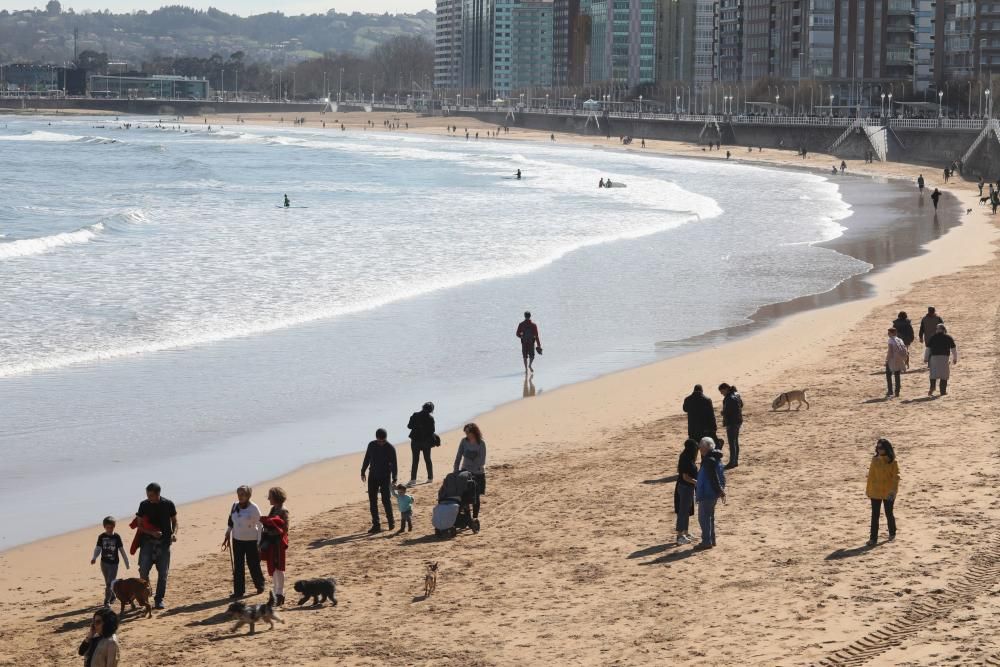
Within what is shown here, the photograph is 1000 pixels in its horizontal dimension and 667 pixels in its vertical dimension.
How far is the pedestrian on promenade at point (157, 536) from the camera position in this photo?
10508 mm

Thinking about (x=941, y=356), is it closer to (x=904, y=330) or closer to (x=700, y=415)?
(x=904, y=330)

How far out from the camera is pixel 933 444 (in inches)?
551

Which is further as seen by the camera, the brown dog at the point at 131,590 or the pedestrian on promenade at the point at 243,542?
the pedestrian on promenade at the point at 243,542

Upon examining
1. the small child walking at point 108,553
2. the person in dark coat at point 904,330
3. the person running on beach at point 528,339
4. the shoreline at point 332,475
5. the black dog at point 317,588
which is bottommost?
the shoreline at point 332,475

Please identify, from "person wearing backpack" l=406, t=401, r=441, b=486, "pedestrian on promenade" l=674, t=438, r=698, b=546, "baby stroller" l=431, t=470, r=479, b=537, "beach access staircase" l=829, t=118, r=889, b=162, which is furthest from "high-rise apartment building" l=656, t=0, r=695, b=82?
"pedestrian on promenade" l=674, t=438, r=698, b=546

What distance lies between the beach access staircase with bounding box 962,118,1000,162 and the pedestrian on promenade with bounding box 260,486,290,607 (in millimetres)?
67811

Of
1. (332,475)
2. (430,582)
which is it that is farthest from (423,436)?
(430,582)

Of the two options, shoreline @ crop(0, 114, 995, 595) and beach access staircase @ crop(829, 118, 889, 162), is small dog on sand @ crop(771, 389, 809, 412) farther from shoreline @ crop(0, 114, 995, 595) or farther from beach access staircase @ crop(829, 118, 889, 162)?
beach access staircase @ crop(829, 118, 889, 162)

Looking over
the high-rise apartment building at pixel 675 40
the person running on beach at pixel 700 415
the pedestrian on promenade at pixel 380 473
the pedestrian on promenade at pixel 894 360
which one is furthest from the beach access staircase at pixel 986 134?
the high-rise apartment building at pixel 675 40

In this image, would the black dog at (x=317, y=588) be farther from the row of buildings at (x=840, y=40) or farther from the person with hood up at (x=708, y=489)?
the row of buildings at (x=840, y=40)

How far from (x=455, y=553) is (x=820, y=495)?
3.34 meters

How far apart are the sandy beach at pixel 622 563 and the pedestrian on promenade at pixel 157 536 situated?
27 cm

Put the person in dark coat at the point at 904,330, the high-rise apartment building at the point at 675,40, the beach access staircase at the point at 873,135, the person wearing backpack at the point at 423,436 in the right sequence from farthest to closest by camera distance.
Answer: the high-rise apartment building at the point at 675,40 < the beach access staircase at the point at 873,135 < the person in dark coat at the point at 904,330 < the person wearing backpack at the point at 423,436

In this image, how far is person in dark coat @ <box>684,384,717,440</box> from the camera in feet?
43.7
